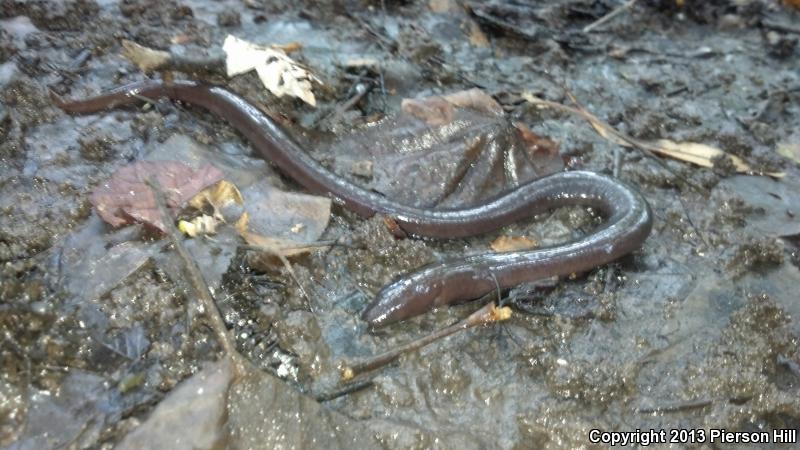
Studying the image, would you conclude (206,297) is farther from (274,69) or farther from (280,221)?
(274,69)

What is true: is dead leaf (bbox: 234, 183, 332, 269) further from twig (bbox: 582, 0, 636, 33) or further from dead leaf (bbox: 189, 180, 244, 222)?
twig (bbox: 582, 0, 636, 33)

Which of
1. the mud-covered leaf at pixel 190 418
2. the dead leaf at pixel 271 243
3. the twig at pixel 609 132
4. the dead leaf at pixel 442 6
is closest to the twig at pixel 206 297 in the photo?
the mud-covered leaf at pixel 190 418

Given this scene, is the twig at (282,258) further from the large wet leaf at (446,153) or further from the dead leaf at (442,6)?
the dead leaf at (442,6)

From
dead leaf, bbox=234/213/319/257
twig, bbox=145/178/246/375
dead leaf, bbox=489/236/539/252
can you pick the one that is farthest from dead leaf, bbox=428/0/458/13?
twig, bbox=145/178/246/375

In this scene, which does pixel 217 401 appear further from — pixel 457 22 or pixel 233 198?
pixel 457 22

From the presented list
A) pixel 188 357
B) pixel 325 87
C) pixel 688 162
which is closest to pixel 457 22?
pixel 325 87

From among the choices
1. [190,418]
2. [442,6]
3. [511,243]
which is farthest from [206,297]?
[442,6]
